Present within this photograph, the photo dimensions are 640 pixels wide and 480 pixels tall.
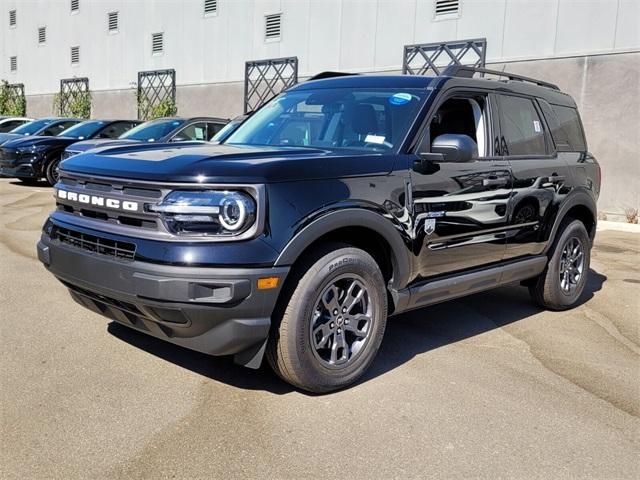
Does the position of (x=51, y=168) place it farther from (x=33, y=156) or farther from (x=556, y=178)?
(x=556, y=178)

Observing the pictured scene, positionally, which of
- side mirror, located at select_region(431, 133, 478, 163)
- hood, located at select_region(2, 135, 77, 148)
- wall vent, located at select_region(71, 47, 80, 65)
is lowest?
hood, located at select_region(2, 135, 77, 148)

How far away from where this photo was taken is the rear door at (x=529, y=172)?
4.92m

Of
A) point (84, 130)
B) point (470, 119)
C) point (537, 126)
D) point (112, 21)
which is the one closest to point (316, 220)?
point (470, 119)

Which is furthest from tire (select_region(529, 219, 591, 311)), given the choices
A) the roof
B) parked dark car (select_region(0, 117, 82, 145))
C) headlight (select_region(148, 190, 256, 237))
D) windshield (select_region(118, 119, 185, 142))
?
parked dark car (select_region(0, 117, 82, 145))

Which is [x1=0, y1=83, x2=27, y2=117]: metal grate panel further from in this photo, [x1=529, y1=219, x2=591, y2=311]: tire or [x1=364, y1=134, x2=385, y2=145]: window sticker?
[x1=364, y1=134, x2=385, y2=145]: window sticker

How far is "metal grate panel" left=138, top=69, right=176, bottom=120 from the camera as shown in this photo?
73.8 ft

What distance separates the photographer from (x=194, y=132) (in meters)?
11.6

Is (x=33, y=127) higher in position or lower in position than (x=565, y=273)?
higher

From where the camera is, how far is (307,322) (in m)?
3.47

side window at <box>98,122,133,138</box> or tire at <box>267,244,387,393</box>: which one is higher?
side window at <box>98,122,133,138</box>

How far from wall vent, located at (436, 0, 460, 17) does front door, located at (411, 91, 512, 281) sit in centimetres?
1165

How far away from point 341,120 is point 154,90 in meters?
20.4

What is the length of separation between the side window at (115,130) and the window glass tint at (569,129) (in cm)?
996

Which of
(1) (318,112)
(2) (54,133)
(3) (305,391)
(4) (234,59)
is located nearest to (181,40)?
(4) (234,59)
